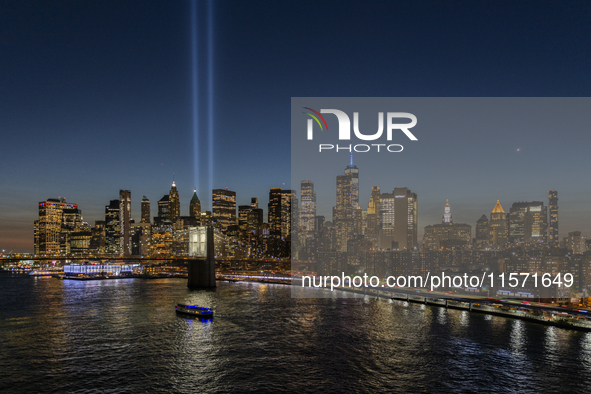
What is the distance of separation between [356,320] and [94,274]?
4487 inches

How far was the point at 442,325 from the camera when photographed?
41469 millimetres

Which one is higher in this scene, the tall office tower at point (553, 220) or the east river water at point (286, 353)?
the tall office tower at point (553, 220)

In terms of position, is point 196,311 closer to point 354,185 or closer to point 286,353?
point 286,353

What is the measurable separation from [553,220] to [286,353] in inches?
2806

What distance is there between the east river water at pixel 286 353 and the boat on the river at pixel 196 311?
1471mm

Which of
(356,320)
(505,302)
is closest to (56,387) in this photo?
(356,320)

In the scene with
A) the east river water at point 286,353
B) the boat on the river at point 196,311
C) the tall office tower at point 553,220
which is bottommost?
the boat on the river at point 196,311

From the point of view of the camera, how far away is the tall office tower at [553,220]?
75.4 metres

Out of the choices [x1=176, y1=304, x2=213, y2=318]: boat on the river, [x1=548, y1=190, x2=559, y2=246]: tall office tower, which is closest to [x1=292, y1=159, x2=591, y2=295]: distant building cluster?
[x1=548, y1=190, x2=559, y2=246]: tall office tower

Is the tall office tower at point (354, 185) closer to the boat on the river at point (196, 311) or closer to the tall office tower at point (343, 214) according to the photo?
the tall office tower at point (343, 214)

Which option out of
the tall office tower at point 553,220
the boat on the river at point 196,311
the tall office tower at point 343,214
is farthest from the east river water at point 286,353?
the tall office tower at point 343,214

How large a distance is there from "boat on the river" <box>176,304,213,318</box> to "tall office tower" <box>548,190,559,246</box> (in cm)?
6806

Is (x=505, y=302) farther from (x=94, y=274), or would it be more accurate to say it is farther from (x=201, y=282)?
(x=94, y=274)

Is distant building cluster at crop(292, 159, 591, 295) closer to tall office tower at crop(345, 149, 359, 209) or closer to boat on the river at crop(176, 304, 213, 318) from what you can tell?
tall office tower at crop(345, 149, 359, 209)
